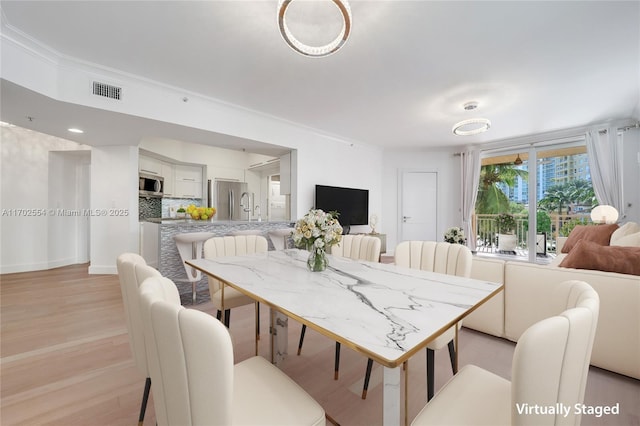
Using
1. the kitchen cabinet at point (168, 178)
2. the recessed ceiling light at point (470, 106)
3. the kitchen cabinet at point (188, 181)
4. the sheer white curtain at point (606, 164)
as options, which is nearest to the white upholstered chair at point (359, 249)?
the recessed ceiling light at point (470, 106)

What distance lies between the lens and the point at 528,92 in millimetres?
3133

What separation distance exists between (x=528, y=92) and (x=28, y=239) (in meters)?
7.95

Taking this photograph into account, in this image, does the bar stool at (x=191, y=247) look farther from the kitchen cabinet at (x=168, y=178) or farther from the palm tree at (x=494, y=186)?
the palm tree at (x=494, y=186)

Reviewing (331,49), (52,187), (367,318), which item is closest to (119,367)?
(367,318)

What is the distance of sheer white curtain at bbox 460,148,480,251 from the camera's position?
5.62 metres

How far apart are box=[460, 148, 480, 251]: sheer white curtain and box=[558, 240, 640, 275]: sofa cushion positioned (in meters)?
4.00

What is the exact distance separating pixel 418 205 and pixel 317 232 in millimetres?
5329

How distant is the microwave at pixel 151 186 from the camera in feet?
15.3

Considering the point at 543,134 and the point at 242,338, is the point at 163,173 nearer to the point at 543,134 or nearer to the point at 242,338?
the point at 242,338

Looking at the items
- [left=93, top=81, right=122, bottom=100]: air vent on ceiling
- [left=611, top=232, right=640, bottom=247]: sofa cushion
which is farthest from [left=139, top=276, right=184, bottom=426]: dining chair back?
[left=611, top=232, right=640, bottom=247]: sofa cushion

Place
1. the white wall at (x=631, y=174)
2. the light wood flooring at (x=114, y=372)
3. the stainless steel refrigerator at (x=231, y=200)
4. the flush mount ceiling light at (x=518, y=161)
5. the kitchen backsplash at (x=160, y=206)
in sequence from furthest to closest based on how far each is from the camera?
the stainless steel refrigerator at (x=231, y=200)
the flush mount ceiling light at (x=518, y=161)
the kitchen backsplash at (x=160, y=206)
the white wall at (x=631, y=174)
the light wood flooring at (x=114, y=372)

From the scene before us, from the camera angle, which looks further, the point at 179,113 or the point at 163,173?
the point at 163,173

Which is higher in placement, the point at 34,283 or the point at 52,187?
the point at 52,187

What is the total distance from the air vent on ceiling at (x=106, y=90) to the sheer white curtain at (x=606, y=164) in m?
6.92
